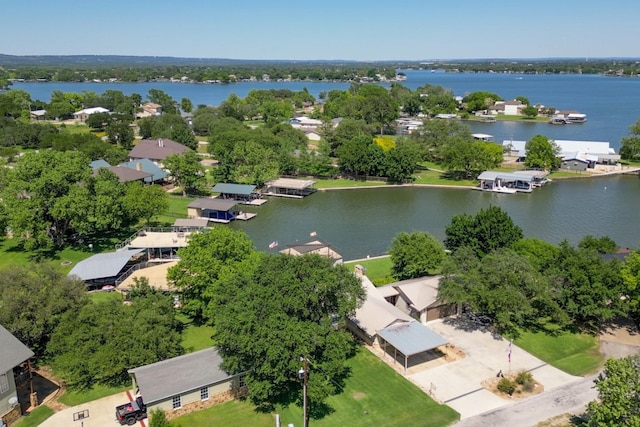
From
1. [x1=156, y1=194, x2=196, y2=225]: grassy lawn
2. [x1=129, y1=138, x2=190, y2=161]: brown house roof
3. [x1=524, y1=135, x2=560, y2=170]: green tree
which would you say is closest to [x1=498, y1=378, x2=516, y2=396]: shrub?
[x1=156, y1=194, x2=196, y2=225]: grassy lawn

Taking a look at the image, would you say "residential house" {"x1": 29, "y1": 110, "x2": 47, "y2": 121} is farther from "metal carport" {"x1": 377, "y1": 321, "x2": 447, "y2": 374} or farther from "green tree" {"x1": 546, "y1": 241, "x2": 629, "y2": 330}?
"green tree" {"x1": 546, "y1": 241, "x2": 629, "y2": 330}

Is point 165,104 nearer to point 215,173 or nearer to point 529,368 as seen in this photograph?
point 215,173

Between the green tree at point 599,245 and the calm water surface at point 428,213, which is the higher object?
the green tree at point 599,245

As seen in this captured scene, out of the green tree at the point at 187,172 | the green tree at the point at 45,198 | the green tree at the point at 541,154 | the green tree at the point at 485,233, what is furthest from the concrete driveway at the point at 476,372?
the green tree at the point at 541,154

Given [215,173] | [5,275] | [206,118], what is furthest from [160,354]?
[206,118]

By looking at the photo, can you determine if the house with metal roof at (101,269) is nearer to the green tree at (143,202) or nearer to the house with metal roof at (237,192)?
the green tree at (143,202)

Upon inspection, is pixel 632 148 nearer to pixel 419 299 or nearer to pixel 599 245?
pixel 599 245

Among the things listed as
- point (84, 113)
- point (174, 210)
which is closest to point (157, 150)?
point (174, 210)
